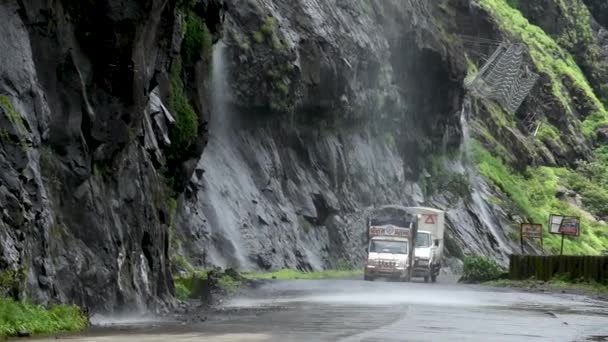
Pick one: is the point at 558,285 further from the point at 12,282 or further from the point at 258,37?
the point at 12,282

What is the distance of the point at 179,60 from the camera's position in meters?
35.8

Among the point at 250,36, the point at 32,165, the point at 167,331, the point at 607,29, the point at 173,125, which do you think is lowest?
the point at 167,331

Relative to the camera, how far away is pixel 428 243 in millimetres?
57688

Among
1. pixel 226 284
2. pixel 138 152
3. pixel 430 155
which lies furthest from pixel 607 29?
pixel 138 152

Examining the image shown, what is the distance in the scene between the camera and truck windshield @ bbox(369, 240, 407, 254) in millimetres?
53656

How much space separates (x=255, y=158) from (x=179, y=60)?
24.1m

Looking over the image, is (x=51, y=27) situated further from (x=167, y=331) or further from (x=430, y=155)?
(x=430, y=155)

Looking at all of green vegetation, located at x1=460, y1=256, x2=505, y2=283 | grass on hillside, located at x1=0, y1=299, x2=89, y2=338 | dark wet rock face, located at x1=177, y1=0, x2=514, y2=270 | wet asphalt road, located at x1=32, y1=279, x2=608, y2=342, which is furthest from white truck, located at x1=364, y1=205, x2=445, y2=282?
grass on hillside, located at x1=0, y1=299, x2=89, y2=338

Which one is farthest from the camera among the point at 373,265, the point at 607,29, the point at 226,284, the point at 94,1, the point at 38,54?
the point at 607,29

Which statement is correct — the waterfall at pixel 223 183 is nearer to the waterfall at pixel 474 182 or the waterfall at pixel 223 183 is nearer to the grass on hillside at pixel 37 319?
the grass on hillside at pixel 37 319

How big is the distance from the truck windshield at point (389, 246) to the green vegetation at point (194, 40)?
18286 millimetres

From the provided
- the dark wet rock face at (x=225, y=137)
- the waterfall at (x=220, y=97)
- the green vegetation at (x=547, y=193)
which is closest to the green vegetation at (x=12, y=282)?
the dark wet rock face at (x=225, y=137)

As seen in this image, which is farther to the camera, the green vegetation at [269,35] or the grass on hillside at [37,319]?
the green vegetation at [269,35]

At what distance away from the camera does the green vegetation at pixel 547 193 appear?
91125 mm
